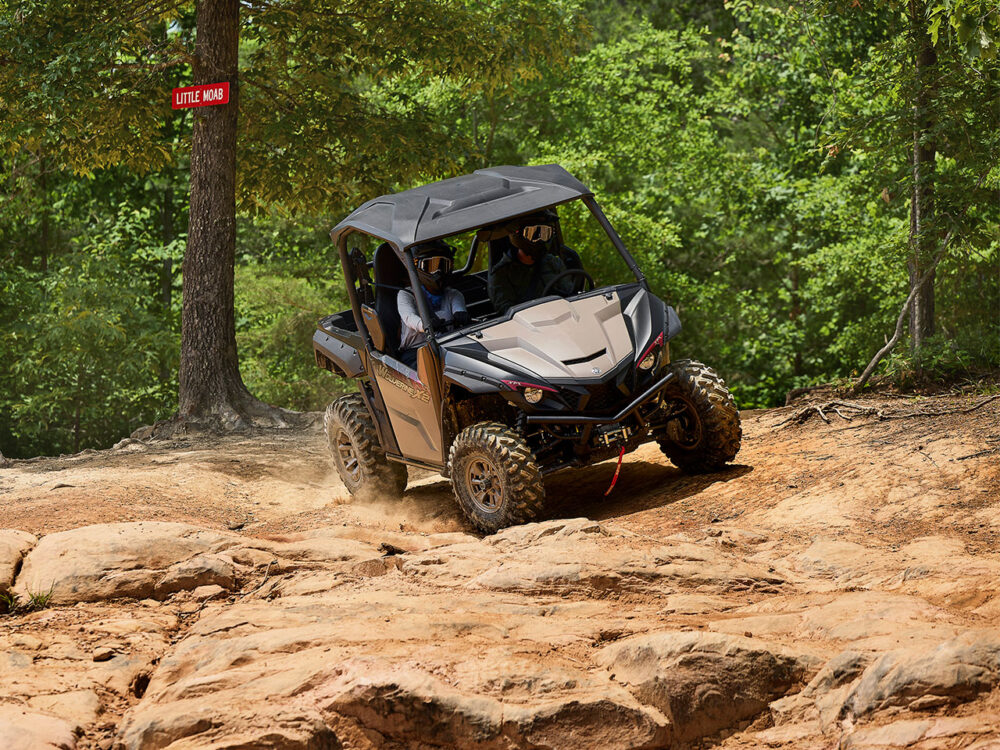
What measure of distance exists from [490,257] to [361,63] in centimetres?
844

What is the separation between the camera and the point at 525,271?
26.7 ft

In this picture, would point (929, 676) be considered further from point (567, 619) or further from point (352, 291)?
point (352, 291)

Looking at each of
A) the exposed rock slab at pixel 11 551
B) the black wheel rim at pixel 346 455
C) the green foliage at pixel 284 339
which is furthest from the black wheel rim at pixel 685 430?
the green foliage at pixel 284 339

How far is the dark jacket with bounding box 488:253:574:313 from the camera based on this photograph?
805 centimetres

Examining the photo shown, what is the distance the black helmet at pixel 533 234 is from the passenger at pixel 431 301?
0.50 m

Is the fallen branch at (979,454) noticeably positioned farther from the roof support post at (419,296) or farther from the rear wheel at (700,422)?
the roof support post at (419,296)

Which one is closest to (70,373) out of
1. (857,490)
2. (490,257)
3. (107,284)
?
(107,284)

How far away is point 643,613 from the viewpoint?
494 cm

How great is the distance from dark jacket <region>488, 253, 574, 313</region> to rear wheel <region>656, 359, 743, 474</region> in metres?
1.08

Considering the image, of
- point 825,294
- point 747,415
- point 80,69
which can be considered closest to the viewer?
point 747,415

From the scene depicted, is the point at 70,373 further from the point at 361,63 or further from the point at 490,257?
the point at 490,257

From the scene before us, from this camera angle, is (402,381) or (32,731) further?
(402,381)

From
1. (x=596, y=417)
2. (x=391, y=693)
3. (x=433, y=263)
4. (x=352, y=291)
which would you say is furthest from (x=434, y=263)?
(x=391, y=693)

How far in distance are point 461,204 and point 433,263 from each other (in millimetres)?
473
